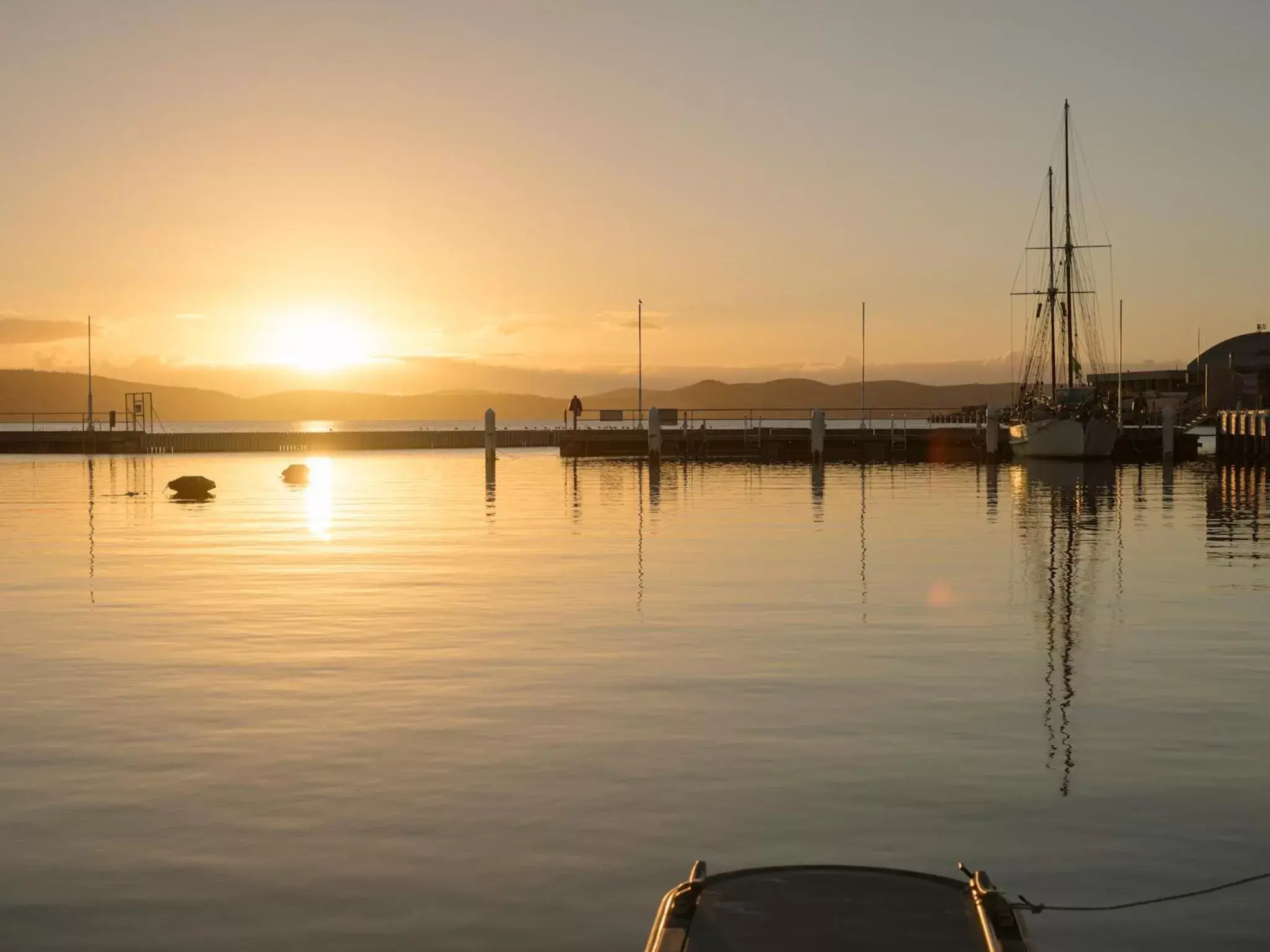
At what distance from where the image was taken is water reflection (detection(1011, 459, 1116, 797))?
12672 millimetres

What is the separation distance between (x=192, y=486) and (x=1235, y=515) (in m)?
34.7

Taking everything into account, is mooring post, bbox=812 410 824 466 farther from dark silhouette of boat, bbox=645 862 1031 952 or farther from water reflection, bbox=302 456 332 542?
dark silhouette of boat, bbox=645 862 1031 952

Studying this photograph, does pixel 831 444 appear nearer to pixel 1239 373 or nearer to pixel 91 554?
pixel 91 554

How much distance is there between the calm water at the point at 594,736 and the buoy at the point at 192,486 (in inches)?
865

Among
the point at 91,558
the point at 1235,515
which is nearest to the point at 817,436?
the point at 1235,515

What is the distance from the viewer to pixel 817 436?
254ft

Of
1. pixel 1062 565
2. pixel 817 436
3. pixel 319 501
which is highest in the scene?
pixel 817 436

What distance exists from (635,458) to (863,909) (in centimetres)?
8156

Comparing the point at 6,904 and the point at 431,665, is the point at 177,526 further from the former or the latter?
the point at 6,904

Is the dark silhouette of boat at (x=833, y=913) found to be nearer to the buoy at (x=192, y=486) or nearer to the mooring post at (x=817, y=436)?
the buoy at (x=192, y=486)

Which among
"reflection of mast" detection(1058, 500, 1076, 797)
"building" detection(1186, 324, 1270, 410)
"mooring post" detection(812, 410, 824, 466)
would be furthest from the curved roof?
"reflection of mast" detection(1058, 500, 1076, 797)

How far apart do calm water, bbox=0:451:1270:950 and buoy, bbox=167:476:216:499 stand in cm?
2198

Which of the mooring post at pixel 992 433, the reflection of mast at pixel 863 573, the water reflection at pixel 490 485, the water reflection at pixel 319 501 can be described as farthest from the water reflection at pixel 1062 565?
the mooring post at pixel 992 433

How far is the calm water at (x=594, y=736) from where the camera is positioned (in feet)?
26.5
